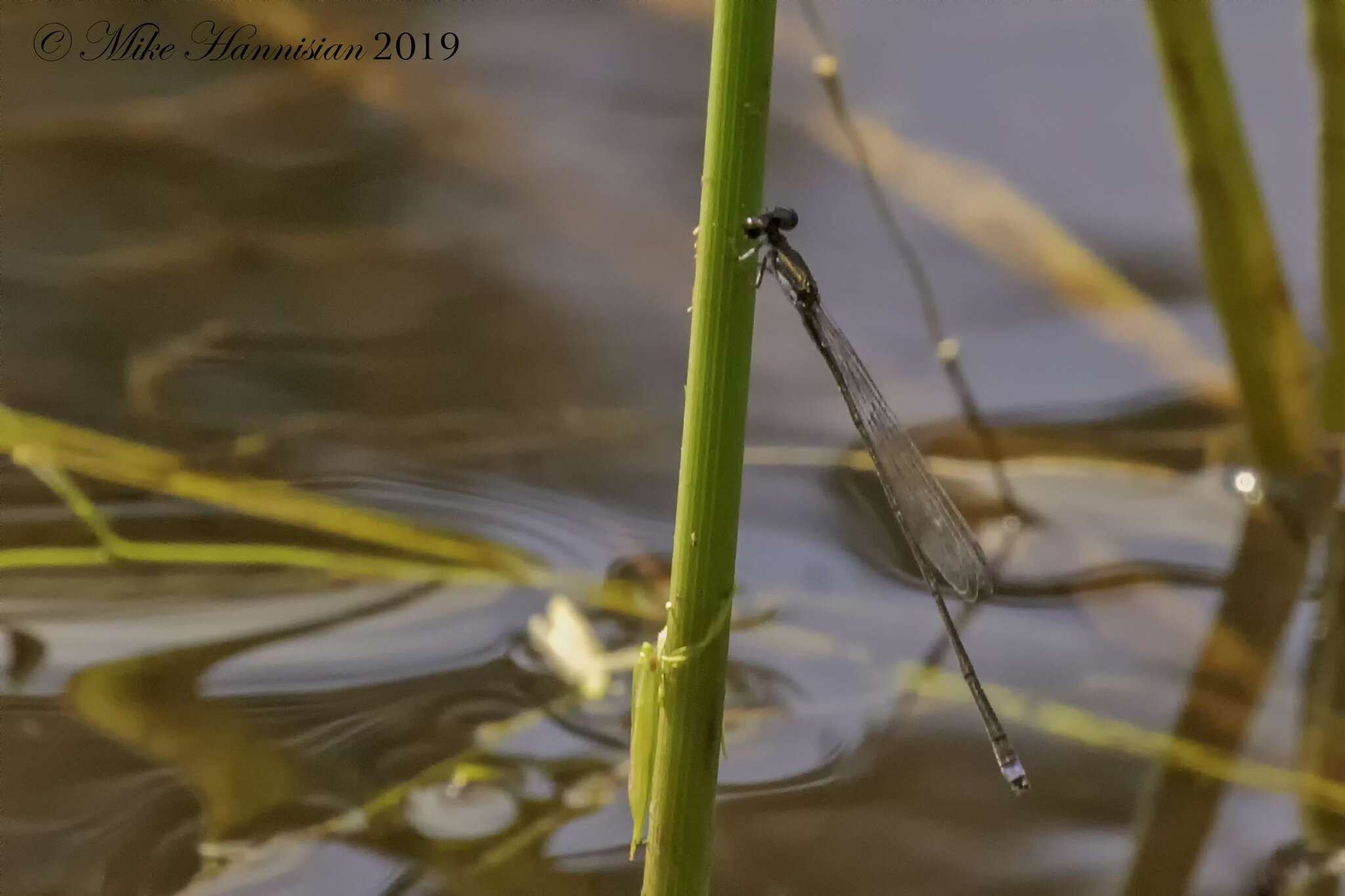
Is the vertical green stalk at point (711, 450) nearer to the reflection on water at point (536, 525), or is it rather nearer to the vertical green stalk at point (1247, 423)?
the reflection on water at point (536, 525)

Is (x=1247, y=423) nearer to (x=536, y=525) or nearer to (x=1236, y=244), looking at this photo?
(x=1236, y=244)

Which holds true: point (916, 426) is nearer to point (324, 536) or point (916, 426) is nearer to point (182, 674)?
point (324, 536)

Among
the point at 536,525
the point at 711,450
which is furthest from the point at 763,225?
the point at 536,525

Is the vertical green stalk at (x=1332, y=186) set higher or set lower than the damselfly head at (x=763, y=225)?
higher

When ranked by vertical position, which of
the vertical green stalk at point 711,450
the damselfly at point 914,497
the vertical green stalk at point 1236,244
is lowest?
the vertical green stalk at point 711,450

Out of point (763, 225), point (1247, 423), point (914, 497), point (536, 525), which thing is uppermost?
point (1247, 423)

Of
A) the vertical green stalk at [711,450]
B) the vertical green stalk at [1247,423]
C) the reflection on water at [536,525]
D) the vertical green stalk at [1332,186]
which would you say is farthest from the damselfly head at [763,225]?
the vertical green stalk at [1332,186]
